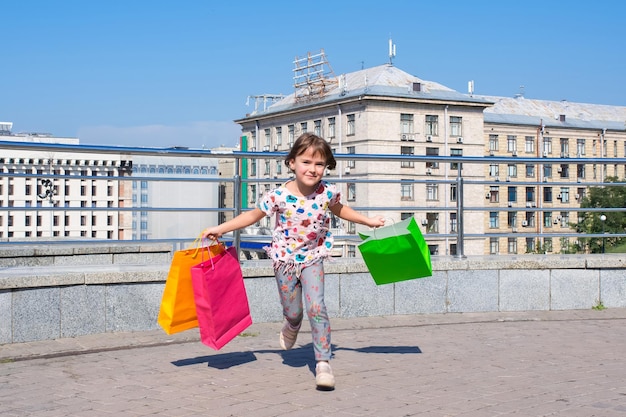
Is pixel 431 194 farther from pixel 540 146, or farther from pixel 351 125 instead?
pixel 540 146

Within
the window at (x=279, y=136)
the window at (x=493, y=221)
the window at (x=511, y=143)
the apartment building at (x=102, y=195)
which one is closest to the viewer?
the apartment building at (x=102, y=195)

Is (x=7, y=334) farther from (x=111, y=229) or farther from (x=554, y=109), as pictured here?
(x=554, y=109)

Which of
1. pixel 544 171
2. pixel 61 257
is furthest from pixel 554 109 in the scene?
pixel 61 257

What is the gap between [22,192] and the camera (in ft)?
26.2

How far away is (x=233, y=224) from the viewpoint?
596 centimetres

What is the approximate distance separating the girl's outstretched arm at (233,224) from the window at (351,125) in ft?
314

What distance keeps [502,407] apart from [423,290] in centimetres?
393

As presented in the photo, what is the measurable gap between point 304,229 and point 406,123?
98.5 metres

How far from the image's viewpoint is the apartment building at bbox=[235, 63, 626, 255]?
99250 millimetres

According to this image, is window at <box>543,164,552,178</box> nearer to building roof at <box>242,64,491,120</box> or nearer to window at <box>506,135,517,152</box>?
window at <box>506,135,517,152</box>

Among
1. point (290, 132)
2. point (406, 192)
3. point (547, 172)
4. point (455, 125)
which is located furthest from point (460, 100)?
point (290, 132)

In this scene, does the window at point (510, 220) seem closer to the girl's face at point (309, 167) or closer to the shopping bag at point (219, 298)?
the shopping bag at point (219, 298)

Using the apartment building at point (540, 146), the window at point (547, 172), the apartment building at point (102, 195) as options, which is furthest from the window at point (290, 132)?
the apartment building at point (102, 195)

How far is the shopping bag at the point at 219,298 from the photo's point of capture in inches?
233
